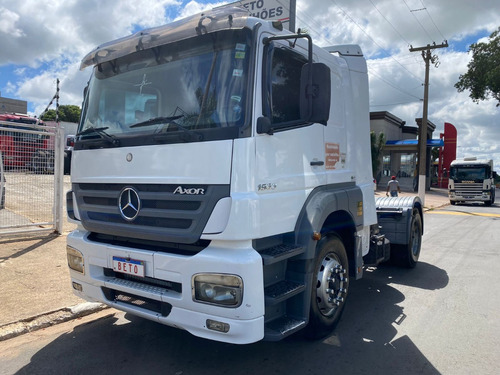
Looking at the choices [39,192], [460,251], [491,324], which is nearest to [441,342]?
[491,324]

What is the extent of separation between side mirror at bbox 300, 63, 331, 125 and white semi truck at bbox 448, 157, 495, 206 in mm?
23181

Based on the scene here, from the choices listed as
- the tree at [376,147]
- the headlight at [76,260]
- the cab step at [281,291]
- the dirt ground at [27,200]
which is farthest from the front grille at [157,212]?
the tree at [376,147]

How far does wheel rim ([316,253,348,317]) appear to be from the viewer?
12.3ft

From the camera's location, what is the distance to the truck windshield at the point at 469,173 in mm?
23031

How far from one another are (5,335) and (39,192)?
4638mm

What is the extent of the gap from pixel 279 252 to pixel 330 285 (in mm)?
1055

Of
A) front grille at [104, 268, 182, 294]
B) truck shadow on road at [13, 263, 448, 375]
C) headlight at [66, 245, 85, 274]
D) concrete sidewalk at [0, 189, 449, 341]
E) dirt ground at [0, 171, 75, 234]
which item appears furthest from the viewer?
dirt ground at [0, 171, 75, 234]

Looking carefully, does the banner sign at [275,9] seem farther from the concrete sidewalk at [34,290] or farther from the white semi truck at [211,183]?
the concrete sidewalk at [34,290]

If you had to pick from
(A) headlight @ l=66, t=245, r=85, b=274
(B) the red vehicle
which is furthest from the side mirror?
(B) the red vehicle

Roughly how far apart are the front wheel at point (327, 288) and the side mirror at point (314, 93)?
48.2 inches

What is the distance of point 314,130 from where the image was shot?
374cm

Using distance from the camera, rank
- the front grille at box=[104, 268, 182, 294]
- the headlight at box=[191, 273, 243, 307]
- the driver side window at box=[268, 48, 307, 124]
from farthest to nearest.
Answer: the driver side window at box=[268, 48, 307, 124] < the front grille at box=[104, 268, 182, 294] < the headlight at box=[191, 273, 243, 307]

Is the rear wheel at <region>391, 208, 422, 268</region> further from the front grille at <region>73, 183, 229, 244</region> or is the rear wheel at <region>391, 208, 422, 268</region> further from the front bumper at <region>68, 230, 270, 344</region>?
the front grille at <region>73, 183, 229, 244</region>

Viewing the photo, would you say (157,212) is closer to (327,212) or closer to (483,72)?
(327,212)
